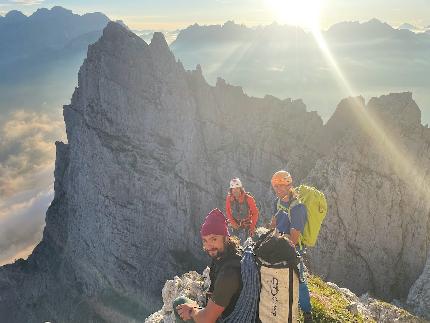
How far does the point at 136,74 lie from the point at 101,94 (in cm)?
1076

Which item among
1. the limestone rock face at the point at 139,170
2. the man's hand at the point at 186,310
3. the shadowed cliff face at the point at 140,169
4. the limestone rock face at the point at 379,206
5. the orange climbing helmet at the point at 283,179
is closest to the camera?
the man's hand at the point at 186,310

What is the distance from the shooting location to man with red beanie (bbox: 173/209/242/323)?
8938 millimetres

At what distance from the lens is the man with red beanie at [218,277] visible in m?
8.94

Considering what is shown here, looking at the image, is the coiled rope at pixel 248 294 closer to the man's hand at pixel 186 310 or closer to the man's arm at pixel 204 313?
the man's arm at pixel 204 313

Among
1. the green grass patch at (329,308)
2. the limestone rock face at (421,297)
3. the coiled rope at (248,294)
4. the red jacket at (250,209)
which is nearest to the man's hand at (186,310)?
the coiled rope at (248,294)

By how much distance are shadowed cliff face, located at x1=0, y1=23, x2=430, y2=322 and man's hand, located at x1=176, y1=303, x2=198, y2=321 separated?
212ft

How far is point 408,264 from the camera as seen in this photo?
54.1 meters

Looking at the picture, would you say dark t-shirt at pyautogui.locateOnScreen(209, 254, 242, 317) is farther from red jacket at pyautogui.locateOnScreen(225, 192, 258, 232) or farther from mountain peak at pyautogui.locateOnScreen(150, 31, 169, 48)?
mountain peak at pyautogui.locateOnScreen(150, 31, 169, 48)

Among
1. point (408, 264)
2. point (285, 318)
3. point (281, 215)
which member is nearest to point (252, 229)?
point (281, 215)

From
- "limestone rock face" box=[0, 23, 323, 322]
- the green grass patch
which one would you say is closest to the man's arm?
the green grass patch

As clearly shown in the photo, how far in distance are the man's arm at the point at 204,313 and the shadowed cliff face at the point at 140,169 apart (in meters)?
64.8

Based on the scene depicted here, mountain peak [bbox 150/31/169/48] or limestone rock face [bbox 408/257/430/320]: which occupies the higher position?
mountain peak [bbox 150/31/169/48]

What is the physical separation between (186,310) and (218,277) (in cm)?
136

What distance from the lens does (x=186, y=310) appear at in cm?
970
